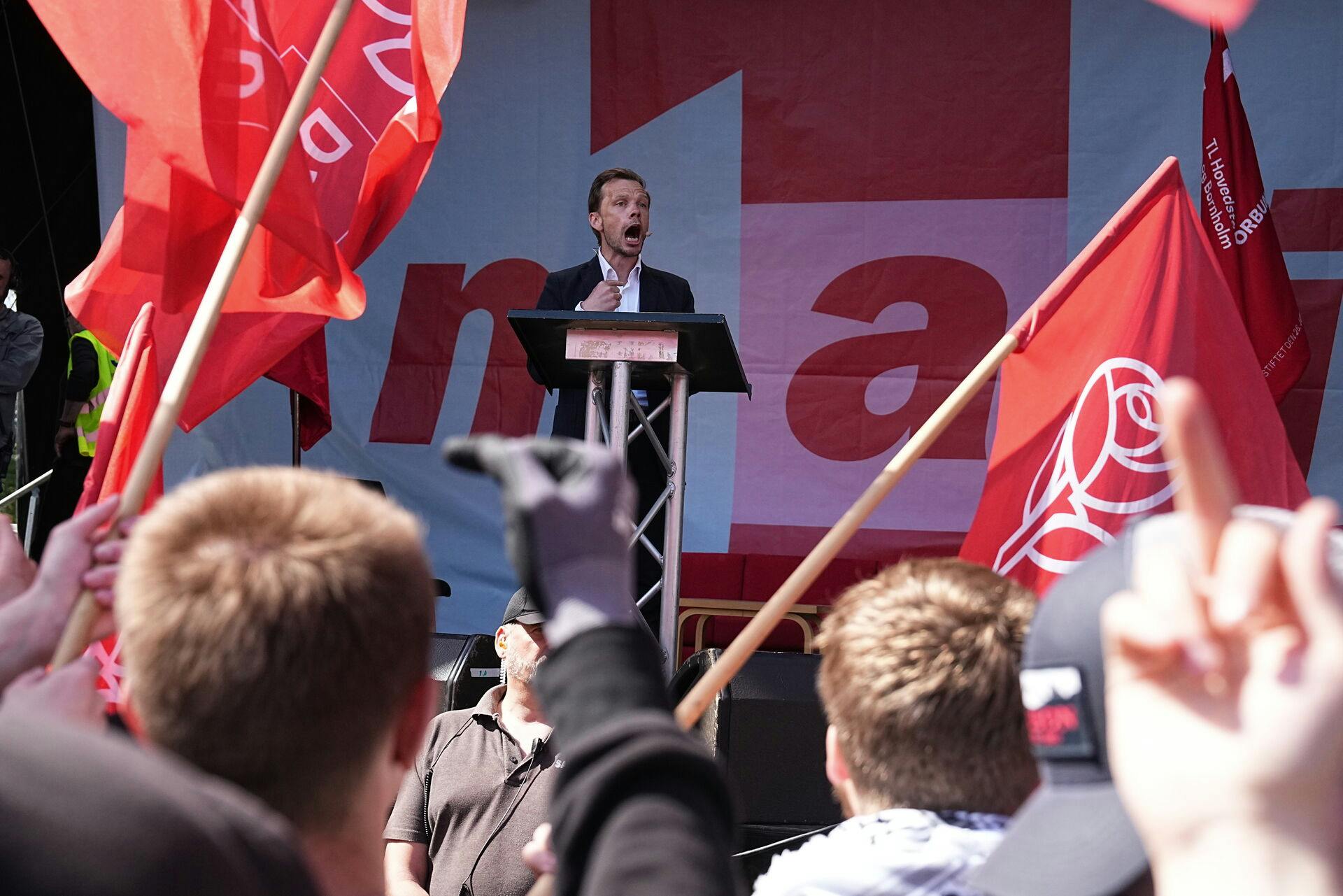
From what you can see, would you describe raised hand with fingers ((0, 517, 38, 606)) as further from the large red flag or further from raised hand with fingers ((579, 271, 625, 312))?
raised hand with fingers ((579, 271, 625, 312))

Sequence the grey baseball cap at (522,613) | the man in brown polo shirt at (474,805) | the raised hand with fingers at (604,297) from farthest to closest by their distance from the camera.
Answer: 1. the raised hand with fingers at (604,297)
2. the grey baseball cap at (522,613)
3. the man in brown polo shirt at (474,805)

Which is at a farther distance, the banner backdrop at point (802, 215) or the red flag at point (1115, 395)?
the banner backdrop at point (802, 215)

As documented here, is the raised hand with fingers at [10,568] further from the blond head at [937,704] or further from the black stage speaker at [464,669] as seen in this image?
the black stage speaker at [464,669]

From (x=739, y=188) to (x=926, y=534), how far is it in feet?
5.95

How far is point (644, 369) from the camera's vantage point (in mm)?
3551

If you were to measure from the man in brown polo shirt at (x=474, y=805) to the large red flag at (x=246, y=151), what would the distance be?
968 mm

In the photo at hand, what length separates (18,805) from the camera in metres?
0.53

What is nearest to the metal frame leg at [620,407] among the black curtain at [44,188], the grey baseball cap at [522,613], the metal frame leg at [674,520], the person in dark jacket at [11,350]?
the metal frame leg at [674,520]

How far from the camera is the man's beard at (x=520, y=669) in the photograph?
3.11m

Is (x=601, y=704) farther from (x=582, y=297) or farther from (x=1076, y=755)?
(x=582, y=297)

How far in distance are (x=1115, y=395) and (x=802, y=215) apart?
3.53m

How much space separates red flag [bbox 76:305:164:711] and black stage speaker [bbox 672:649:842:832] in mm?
1678

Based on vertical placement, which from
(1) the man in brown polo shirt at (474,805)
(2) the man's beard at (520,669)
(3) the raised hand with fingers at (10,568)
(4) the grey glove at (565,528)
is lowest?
(1) the man in brown polo shirt at (474,805)

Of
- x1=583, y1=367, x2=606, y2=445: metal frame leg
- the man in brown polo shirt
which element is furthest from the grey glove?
x1=583, y1=367, x2=606, y2=445: metal frame leg
